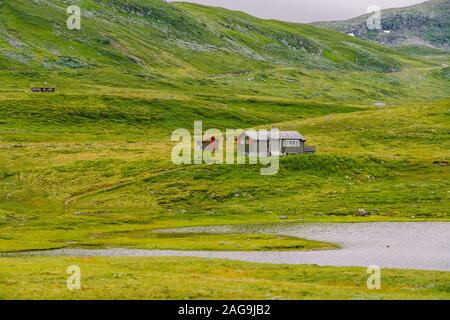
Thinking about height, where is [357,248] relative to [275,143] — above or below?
below

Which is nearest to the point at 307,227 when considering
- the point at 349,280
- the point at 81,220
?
the point at 81,220

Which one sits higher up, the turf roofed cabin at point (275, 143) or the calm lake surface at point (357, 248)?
the turf roofed cabin at point (275, 143)

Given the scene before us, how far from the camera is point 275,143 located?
169750mm

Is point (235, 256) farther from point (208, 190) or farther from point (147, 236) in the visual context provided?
point (208, 190)

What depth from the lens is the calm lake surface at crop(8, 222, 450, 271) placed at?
→ 77.7 meters

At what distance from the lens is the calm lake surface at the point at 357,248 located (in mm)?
77713

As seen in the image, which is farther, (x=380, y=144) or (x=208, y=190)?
(x=380, y=144)

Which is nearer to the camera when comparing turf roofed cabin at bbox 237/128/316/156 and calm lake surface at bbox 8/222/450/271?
calm lake surface at bbox 8/222/450/271

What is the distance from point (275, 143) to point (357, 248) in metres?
81.4

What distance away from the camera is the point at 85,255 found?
8575 centimetres

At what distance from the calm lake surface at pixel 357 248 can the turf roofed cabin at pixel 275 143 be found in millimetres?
55301

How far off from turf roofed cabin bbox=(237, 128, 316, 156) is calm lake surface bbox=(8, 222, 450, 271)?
55.3 meters
